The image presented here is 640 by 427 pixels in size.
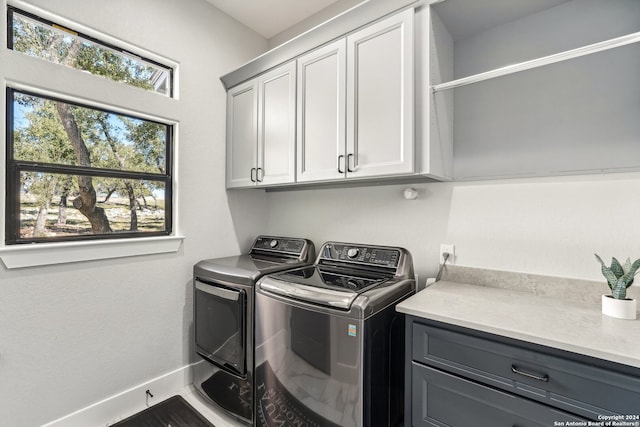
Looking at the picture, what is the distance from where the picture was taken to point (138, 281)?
2021 millimetres

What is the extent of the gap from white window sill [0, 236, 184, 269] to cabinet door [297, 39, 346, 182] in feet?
3.67

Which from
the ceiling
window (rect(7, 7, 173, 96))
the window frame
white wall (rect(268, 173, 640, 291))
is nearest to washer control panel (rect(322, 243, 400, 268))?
white wall (rect(268, 173, 640, 291))

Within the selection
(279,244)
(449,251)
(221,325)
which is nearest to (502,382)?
(449,251)

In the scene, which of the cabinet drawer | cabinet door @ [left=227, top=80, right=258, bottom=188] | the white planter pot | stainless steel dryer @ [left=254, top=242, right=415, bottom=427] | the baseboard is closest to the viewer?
the cabinet drawer

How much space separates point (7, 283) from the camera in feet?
5.06

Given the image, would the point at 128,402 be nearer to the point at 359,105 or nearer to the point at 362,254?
the point at 362,254

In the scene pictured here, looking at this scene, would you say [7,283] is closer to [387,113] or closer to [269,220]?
[269,220]

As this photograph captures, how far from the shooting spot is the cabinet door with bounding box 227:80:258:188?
231 cm

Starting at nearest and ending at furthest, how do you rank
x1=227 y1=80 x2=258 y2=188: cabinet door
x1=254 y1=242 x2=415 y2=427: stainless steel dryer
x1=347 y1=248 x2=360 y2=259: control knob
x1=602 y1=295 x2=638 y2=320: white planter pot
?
x1=602 y1=295 x2=638 y2=320: white planter pot < x1=254 y1=242 x2=415 y2=427: stainless steel dryer < x1=347 y1=248 x2=360 y2=259: control knob < x1=227 y1=80 x2=258 y2=188: cabinet door

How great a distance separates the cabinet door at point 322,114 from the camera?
5.88 feet

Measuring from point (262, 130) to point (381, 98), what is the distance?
1.01 m

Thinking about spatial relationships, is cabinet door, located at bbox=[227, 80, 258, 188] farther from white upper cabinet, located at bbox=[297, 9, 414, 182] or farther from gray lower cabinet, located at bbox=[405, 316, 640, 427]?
gray lower cabinet, located at bbox=[405, 316, 640, 427]

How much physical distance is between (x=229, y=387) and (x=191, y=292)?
0.78 m

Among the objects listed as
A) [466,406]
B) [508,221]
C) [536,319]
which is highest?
[508,221]
